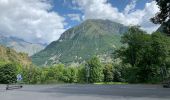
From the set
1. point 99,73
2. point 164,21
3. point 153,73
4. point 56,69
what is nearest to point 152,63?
point 153,73

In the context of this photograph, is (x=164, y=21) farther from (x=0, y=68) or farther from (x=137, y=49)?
(x=0, y=68)

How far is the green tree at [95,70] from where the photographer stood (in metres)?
125

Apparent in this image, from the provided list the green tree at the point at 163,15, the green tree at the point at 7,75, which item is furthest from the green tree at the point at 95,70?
the green tree at the point at 163,15

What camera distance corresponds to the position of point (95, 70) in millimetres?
125312

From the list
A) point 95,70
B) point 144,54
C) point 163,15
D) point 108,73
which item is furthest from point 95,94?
point 108,73

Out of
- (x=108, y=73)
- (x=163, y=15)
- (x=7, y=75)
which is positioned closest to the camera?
(x=163, y=15)

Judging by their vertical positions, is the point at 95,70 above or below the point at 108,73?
above

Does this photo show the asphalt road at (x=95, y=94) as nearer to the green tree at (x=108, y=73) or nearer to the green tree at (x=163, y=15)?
the green tree at (x=163, y=15)

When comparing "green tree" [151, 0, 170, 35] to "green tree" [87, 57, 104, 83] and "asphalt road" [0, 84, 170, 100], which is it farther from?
"green tree" [87, 57, 104, 83]

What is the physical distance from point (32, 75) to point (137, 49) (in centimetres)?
7438

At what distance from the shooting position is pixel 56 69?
144 metres

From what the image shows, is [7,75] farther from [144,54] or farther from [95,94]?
[95,94]

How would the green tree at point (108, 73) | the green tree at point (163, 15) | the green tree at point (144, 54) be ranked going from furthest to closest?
the green tree at point (108, 73), the green tree at point (144, 54), the green tree at point (163, 15)

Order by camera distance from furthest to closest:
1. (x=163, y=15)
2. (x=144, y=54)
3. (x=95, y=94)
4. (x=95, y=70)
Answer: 1. (x=95, y=70)
2. (x=144, y=54)
3. (x=163, y=15)
4. (x=95, y=94)
